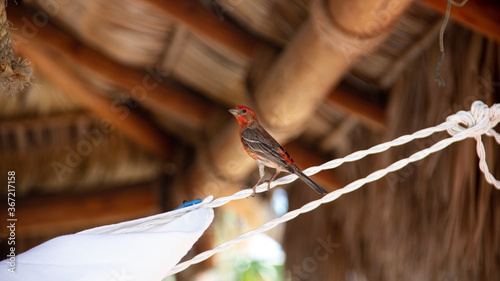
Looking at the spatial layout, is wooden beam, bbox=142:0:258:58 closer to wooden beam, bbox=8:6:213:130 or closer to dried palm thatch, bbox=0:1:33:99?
wooden beam, bbox=8:6:213:130

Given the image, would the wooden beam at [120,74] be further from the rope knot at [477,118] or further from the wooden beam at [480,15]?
the rope knot at [477,118]

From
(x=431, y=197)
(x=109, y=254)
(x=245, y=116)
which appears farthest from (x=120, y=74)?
(x=109, y=254)

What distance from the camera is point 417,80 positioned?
9.99 ft

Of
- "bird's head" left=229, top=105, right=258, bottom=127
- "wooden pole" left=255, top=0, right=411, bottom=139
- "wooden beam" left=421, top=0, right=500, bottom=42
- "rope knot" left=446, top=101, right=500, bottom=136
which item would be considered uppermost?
"wooden pole" left=255, top=0, right=411, bottom=139

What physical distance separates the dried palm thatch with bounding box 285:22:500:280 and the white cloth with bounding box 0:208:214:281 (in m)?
1.47

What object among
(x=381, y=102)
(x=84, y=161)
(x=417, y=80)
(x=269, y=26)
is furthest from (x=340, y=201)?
(x=84, y=161)

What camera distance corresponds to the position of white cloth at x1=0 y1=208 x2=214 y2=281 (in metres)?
1.37

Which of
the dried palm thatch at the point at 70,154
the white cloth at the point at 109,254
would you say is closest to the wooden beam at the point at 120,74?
the dried palm thatch at the point at 70,154

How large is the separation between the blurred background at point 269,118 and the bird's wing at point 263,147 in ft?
1.88

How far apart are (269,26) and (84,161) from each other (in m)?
2.20

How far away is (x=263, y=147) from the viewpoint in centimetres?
183

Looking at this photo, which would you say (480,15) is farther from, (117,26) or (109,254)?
(117,26)

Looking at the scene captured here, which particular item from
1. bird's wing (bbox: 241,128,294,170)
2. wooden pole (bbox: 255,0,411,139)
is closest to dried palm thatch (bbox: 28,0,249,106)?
wooden pole (bbox: 255,0,411,139)

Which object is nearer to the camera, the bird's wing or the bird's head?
the bird's wing
